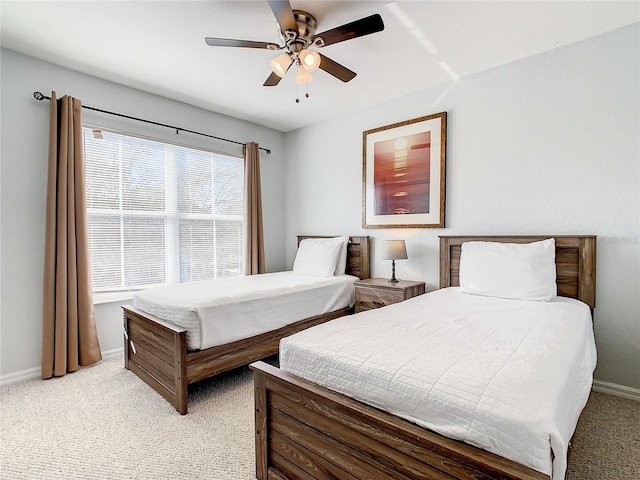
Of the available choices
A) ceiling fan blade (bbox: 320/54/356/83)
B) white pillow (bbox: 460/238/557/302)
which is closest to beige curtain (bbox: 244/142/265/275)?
ceiling fan blade (bbox: 320/54/356/83)

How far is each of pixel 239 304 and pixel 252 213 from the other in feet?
5.94

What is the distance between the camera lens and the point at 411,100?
11.0 feet

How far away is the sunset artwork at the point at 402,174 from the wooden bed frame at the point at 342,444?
240cm

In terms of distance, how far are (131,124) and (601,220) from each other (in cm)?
410

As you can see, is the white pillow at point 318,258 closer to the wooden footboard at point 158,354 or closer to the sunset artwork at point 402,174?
the sunset artwork at point 402,174

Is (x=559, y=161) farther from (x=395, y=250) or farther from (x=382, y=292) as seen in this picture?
(x=382, y=292)

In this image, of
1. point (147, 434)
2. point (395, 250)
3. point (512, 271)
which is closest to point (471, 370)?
point (512, 271)

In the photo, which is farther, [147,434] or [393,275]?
[393,275]

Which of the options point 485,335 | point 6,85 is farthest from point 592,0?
point 6,85

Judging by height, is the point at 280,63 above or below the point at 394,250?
above

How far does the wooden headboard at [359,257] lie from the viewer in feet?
12.1

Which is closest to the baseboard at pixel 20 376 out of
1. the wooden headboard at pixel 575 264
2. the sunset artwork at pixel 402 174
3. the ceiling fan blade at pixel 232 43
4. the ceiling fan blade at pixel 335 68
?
the ceiling fan blade at pixel 232 43

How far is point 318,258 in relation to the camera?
3.70 meters

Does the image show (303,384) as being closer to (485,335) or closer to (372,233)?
(485,335)
